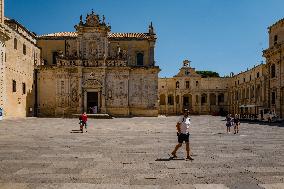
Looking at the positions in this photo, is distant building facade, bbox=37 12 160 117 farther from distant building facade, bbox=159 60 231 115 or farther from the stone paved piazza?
the stone paved piazza

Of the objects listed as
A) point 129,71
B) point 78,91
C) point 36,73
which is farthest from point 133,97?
point 36,73

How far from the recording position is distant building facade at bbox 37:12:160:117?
149 ft

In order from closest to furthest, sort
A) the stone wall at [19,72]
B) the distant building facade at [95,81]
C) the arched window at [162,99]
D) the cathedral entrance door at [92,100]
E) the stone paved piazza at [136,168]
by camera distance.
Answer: the stone paved piazza at [136,168], the stone wall at [19,72], the distant building facade at [95,81], the cathedral entrance door at [92,100], the arched window at [162,99]

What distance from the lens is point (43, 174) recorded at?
26.2 ft

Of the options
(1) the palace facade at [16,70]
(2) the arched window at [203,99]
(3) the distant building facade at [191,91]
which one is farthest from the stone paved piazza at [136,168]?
(2) the arched window at [203,99]

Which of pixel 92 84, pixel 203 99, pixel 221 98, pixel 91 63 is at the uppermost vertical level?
pixel 91 63

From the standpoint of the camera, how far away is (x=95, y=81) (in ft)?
150

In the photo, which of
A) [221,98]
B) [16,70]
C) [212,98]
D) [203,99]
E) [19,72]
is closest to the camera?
[16,70]

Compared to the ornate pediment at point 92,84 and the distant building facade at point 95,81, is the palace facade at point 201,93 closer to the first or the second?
the distant building facade at point 95,81

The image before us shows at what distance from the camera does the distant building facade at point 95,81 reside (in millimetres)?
45562

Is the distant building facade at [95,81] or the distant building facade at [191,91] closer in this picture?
the distant building facade at [95,81]

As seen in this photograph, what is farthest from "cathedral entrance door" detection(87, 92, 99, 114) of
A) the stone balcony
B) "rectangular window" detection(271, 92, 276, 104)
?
"rectangular window" detection(271, 92, 276, 104)

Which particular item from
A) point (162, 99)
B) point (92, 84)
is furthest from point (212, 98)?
point (92, 84)

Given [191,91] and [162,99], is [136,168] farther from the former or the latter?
[162,99]
